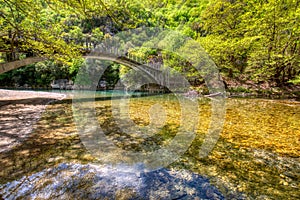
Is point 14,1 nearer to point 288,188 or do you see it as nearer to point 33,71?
point 288,188

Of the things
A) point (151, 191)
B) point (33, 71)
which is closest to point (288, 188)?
point (151, 191)

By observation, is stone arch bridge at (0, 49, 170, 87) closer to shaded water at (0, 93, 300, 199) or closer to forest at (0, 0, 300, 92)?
forest at (0, 0, 300, 92)

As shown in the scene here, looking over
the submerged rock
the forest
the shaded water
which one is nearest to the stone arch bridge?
the forest

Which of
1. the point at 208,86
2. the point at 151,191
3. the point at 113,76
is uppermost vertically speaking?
the point at 113,76

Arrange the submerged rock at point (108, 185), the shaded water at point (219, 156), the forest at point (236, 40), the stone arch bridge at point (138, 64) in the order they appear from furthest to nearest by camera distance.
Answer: the stone arch bridge at point (138, 64) → the forest at point (236, 40) → the shaded water at point (219, 156) → the submerged rock at point (108, 185)

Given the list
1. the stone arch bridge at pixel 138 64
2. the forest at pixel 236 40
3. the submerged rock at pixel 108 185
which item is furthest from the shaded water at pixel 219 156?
the stone arch bridge at pixel 138 64

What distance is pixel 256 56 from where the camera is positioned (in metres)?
12.4

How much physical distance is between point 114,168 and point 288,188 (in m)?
2.30

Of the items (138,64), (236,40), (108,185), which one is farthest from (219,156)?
(138,64)

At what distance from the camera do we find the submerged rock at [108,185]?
1.82 m

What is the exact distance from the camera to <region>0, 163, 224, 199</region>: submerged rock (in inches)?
71.6

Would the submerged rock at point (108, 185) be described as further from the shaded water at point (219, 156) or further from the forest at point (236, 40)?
the forest at point (236, 40)

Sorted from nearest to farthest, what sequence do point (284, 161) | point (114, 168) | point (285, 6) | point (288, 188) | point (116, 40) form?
1. point (288, 188)
2. point (114, 168)
3. point (284, 161)
4. point (285, 6)
5. point (116, 40)

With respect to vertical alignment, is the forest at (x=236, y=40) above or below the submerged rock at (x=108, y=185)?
above
